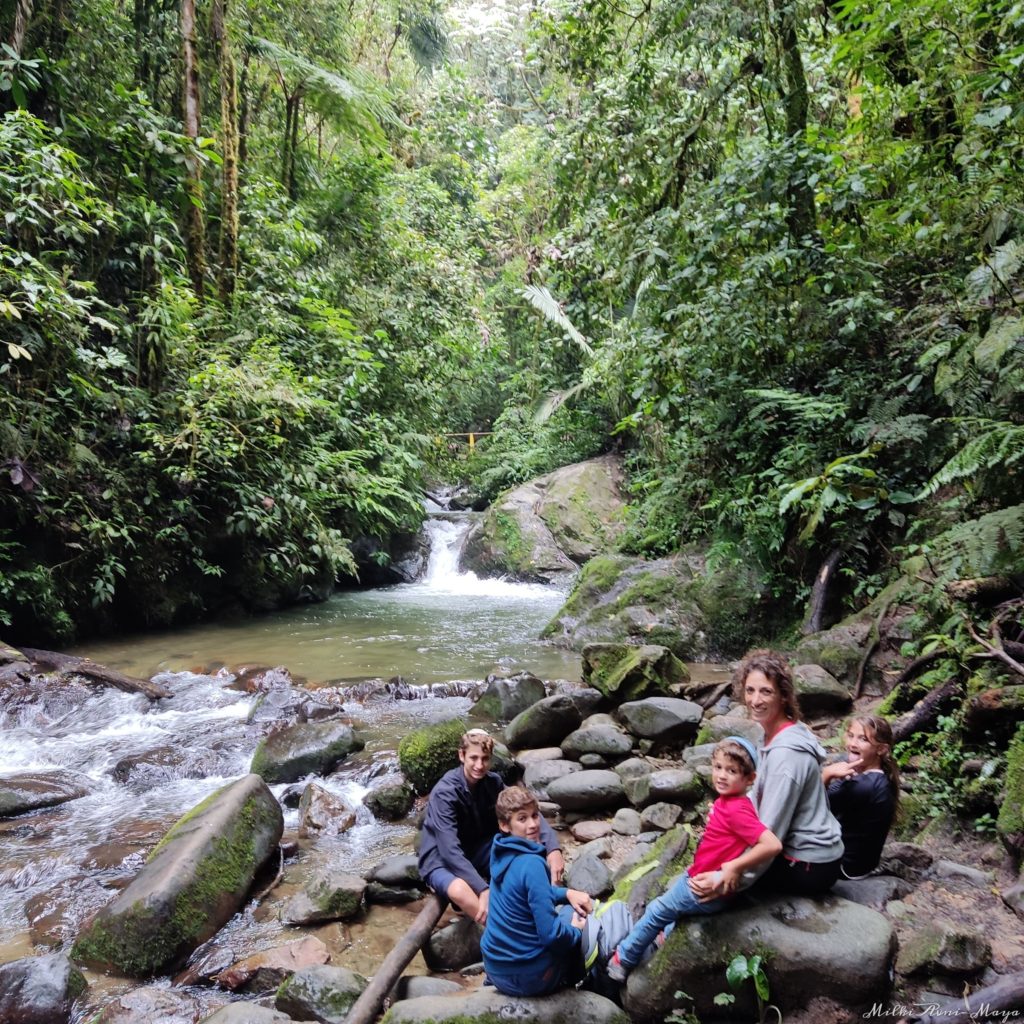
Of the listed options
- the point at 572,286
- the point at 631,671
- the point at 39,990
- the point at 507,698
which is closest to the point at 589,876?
the point at 39,990

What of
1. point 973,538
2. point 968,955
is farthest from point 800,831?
point 973,538

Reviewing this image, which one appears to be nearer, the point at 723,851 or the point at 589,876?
the point at 723,851

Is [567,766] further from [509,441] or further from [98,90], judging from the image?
[509,441]

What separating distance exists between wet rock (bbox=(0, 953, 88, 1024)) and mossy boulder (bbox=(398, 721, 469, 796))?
2.47 metres

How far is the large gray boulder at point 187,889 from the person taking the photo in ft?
11.7

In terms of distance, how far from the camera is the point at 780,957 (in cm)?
254

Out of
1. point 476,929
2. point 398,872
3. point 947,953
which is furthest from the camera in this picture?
point 398,872

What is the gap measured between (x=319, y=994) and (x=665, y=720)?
131 inches

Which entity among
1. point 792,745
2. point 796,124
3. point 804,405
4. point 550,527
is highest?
point 796,124

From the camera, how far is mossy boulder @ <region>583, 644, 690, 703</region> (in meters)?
6.60

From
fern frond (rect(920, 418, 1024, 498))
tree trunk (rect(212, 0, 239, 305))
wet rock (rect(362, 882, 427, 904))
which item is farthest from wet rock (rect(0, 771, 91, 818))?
tree trunk (rect(212, 0, 239, 305))

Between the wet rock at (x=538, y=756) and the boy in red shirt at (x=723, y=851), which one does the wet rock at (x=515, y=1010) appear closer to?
the boy in red shirt at (x=723, y=851)

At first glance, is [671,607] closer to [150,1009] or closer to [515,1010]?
[515,1010]

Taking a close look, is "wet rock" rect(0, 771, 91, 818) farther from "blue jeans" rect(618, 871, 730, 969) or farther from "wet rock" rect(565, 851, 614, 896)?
"blue jeans" rect(618, 871, 730, 969)
